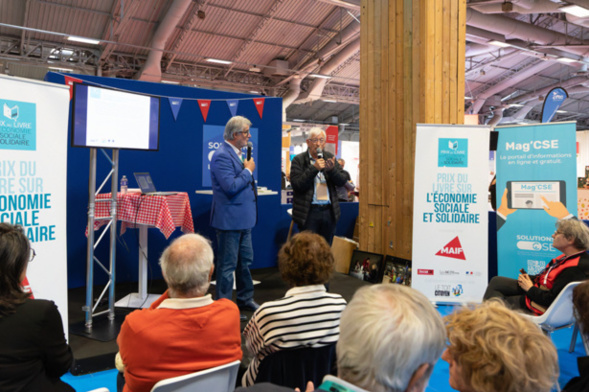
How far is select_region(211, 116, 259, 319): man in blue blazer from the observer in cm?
349

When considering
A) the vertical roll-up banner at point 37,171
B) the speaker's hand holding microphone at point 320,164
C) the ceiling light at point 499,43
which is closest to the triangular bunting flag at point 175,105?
the speaker's hand holding microphone at point 320,164

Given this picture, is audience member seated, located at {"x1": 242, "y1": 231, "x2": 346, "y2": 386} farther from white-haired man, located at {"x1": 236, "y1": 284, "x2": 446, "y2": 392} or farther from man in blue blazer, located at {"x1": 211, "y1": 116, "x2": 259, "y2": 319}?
man in blue blazer, located at {"x1": 211, "y1": 116, "x2": 259, "y2": 319}

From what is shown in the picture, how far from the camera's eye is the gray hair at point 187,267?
5.52ft

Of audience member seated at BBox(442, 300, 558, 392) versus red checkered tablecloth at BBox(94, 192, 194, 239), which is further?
red checkered tablecloth at BBox(94, 192, 194, 239)

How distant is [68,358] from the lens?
5.32 ft

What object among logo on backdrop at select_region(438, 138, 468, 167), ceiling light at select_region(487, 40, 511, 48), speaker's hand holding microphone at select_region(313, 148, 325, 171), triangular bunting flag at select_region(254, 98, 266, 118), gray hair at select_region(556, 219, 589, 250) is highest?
ceiling light at select_region(487, 40, 511, 48)

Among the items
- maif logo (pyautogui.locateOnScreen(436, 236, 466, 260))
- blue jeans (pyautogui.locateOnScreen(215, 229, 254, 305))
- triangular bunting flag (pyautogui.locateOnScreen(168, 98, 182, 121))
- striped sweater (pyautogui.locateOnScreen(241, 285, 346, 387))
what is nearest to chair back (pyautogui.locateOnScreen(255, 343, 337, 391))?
striped sweater (pyautogui.locateOnScreen(241, 285, 346, 387))

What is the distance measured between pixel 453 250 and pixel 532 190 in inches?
36.4

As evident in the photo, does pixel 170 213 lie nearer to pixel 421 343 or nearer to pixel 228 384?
pixel 228 384

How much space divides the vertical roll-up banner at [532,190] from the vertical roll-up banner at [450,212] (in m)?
0.27

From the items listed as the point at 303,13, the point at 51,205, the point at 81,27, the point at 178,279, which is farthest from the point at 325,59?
the point at 178,279

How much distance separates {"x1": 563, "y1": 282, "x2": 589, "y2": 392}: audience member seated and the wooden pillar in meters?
3.16

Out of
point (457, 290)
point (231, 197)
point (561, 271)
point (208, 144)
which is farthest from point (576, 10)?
point (231, 197)

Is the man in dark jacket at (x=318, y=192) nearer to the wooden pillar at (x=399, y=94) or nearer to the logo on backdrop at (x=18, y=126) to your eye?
the wooden pillar at (x=399, y=94)
